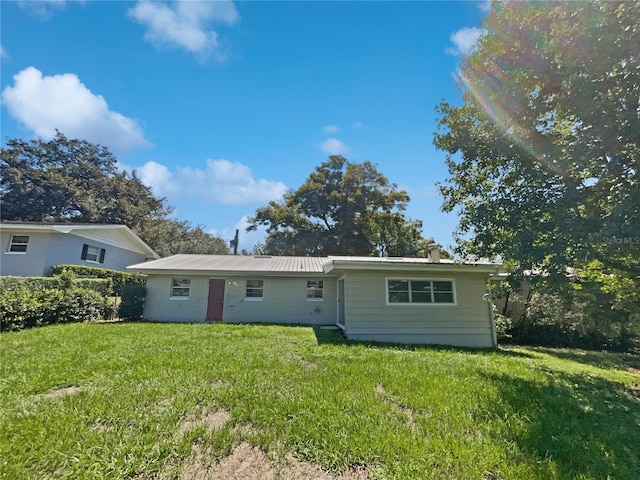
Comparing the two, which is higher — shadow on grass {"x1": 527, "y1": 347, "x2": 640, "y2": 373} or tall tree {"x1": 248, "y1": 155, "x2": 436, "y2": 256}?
tall tree {"x1": 248, "y1": 155, "x2": 436, "y2": 256}

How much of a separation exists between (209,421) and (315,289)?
10703 mm

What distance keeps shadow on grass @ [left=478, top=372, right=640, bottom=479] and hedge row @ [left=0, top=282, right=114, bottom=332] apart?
12.5m

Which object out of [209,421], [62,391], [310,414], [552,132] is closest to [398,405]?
[310,414]

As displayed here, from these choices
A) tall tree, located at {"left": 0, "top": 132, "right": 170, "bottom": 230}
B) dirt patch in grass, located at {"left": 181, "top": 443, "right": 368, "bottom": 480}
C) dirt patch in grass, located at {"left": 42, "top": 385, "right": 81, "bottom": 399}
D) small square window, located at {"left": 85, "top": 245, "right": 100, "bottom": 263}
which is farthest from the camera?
tall tree, located at {"left": 0, "top": 132, "right": 170, "bottom": 230}

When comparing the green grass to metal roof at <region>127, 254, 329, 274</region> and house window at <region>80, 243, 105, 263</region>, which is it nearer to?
metal roof at <region>127, 254, 329, 274</region>

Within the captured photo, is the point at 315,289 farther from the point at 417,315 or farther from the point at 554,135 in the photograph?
the point at 554,135

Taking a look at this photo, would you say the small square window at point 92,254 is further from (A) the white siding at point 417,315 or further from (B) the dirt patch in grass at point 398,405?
(B) the dirt patch in grass at point 398,405

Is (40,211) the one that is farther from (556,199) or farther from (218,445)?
(556,199)

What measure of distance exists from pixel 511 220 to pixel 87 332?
11945mm

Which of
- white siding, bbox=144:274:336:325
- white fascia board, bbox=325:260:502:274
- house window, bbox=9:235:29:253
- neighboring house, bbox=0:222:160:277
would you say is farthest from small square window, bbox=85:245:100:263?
white fascia board, bbox=325:260:502:274

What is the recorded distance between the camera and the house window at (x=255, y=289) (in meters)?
14.1

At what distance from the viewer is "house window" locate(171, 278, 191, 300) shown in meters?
14.0

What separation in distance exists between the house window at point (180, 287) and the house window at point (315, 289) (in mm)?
5561

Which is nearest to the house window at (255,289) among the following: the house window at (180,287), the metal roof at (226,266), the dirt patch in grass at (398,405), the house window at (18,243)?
the metal roof at (226,266)
